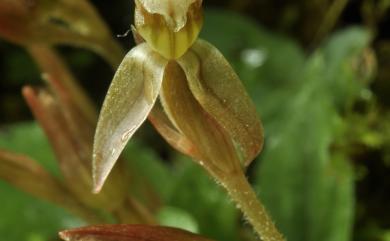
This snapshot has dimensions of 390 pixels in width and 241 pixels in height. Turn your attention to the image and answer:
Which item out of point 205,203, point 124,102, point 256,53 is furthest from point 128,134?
point 256,53

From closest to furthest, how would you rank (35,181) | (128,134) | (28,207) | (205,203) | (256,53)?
(128,134) < (35,181) < (205,203) < (28,207) < (256,53)

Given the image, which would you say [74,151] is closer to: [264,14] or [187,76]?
[187,76]

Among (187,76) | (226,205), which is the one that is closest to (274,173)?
(226,205)

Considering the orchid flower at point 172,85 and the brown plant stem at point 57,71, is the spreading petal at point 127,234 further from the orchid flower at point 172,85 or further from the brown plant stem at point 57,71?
the brown plant stem at point 57,71

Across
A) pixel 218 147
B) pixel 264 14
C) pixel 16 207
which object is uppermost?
pixel 218 147

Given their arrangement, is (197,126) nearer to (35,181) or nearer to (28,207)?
(35,181)

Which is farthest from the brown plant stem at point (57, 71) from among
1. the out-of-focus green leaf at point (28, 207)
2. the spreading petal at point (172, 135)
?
Answer: the spreading petal at point (172, 135)
